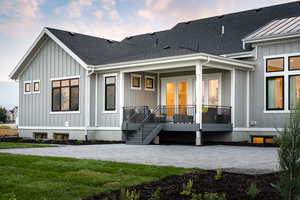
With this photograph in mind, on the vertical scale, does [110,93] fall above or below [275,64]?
below

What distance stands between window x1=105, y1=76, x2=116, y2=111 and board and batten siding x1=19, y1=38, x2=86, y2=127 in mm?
1195

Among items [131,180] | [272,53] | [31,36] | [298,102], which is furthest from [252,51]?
[31,36]

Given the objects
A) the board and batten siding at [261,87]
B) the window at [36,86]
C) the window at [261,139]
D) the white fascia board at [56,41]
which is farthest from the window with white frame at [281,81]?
the window at [36,86]

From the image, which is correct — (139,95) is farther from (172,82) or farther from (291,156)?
(291,156)

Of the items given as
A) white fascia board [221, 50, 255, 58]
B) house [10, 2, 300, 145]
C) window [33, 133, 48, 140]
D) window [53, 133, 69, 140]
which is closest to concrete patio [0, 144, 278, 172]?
house [10, 2, 300, 145]

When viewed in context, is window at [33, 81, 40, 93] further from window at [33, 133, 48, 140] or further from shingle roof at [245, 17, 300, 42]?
shingle roof at [245, 17, 300, 42]

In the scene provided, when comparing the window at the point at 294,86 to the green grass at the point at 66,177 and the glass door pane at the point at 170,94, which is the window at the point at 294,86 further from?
the green grass at the point at 66,177

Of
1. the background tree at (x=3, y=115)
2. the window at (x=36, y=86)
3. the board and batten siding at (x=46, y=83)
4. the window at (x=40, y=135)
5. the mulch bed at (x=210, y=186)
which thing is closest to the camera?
the mulch bed at (x=210, y=186)

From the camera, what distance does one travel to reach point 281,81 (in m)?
16.9

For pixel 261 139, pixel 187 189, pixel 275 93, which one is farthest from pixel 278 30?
pixel 187 189

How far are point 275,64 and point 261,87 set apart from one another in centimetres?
112

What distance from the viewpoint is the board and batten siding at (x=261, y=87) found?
55.3 feet

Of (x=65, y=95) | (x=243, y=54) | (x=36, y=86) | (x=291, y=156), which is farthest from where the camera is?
(x=36, y=86)

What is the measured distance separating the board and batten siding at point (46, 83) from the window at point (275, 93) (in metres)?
8.79
